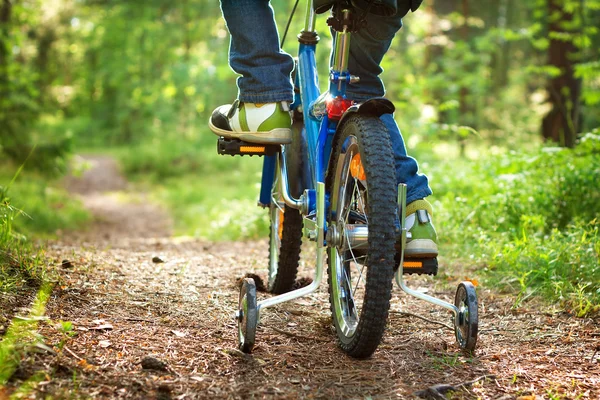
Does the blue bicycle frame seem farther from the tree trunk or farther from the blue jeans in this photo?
the tree trunk

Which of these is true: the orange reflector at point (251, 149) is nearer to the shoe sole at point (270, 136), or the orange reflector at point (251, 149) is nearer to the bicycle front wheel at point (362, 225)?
the shoe sole at point (270, 136)

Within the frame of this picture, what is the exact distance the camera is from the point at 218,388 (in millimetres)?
1804

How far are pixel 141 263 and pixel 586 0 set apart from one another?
7189 mm

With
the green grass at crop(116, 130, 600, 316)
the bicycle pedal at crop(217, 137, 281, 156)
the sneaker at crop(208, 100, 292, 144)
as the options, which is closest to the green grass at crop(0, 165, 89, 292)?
the bicycle pedal at crop(217, 137, 281, 156)

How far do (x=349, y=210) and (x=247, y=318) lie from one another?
54cm

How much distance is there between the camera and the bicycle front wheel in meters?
1.91

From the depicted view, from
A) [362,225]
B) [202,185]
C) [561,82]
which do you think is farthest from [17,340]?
[202,185]

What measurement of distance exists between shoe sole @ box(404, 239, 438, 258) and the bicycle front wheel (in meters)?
0.15

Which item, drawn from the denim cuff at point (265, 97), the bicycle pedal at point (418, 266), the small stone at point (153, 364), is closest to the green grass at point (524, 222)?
the bicycle pedal at point (418, 266)

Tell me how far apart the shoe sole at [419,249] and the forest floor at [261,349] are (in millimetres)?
364

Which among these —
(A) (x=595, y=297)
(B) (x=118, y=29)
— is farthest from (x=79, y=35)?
(A) (x=595, y=297)

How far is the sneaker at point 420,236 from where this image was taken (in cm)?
216

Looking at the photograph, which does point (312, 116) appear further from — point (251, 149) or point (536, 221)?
point (536, 221)

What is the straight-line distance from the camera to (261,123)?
2.61 meters
